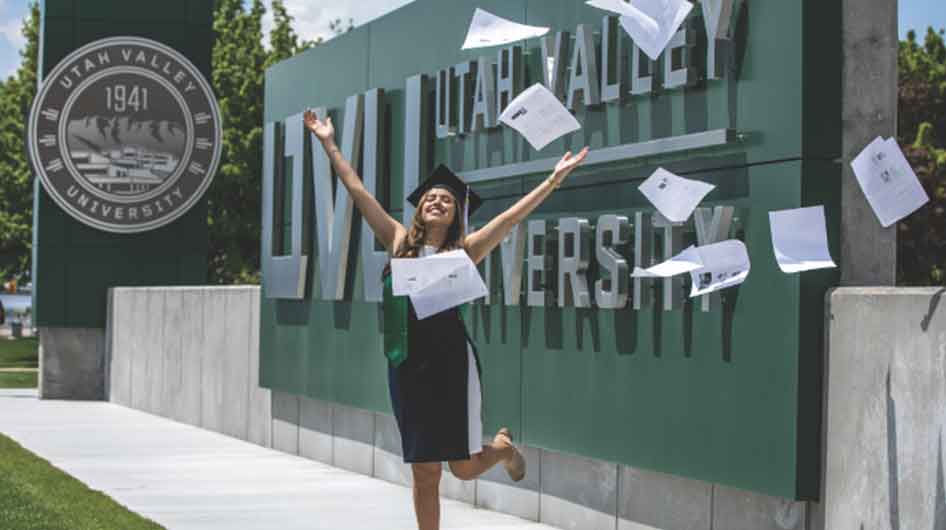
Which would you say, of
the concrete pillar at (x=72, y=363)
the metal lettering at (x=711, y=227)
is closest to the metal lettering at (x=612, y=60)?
the metal lettering at (x=711, y=227)

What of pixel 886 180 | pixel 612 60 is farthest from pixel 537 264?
pixel 886 180

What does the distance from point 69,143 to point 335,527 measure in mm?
13663

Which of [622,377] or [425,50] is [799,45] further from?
[425,50]

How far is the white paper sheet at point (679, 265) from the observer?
7.83m

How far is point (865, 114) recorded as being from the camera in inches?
294

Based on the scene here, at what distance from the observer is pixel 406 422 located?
7.22m

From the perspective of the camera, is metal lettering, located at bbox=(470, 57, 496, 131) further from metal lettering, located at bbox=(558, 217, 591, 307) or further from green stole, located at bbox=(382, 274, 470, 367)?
green stole, located at bbox=(382, 274, 470, 367)

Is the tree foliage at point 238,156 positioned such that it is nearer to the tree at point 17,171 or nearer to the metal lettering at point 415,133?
the tree at point 17,171

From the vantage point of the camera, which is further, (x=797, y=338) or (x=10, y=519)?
(x=10, y=519)

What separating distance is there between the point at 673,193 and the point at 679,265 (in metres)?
0.38

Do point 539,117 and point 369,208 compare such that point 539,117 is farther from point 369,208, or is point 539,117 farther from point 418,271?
point 418,271

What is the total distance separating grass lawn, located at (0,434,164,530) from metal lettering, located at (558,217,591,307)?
273 centimetres

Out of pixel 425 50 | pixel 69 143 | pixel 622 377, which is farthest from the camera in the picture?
pixel 69 143

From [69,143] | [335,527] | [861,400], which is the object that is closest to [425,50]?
[335,527]
